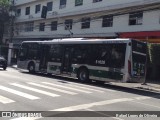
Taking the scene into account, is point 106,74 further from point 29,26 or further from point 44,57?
point 29,26

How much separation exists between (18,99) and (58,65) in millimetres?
11653

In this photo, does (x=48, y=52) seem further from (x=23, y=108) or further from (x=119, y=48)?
(x=23, y=108)

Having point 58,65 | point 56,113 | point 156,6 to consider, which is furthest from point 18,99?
point 156,6

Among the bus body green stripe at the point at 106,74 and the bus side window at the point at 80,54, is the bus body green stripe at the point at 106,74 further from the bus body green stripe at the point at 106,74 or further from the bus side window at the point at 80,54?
the bus side window at the point at 80,54

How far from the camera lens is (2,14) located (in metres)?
49.9

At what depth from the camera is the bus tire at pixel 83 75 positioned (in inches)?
810

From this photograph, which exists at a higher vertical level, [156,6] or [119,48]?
[156,6]

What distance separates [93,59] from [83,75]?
1492 mm

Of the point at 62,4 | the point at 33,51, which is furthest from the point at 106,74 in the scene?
the point at 62,4

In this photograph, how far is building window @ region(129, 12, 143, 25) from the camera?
28188 mm

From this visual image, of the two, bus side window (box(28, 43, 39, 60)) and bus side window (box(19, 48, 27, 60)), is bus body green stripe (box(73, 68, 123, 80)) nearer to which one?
bus side window (box(28, 43, 39, 60))

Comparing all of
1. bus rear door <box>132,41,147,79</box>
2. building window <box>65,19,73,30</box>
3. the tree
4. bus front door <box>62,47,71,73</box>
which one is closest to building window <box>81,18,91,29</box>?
building window <box>65,19,73,30</box>

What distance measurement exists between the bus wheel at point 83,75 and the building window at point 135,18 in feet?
32.2

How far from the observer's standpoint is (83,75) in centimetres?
2089
